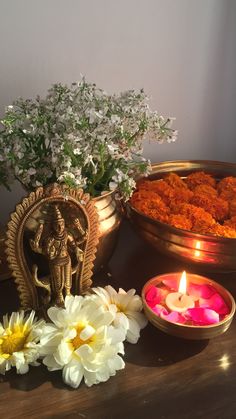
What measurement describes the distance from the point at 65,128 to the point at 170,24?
0.48m

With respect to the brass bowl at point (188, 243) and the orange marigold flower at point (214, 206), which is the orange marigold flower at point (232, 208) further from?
the brass bowl at point (188, 243)

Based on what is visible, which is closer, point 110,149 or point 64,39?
point 110,149

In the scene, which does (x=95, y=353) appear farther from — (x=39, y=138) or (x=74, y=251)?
(x=39, y=138)

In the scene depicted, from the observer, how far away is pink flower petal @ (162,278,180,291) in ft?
2.34

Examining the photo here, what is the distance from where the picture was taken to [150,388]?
58cm

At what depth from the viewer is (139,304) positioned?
69 cm

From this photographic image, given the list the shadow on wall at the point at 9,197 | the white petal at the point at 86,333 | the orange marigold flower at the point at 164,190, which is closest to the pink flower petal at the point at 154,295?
the white petal at the point at 86,333

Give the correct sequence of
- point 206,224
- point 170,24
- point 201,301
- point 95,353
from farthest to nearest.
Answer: point 170,24 < point 206,224 < point 201,301 < point 95,353

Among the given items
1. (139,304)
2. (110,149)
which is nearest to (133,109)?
(110,149)

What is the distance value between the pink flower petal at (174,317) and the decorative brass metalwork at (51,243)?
144mm

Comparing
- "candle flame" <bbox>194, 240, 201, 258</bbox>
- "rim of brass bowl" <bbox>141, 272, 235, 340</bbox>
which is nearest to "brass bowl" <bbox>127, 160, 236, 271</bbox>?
"candle flame" <bbox>194, 240, 201, 258</bbox>

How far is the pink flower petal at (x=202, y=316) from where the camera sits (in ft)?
2.08

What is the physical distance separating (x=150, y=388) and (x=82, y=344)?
0.11 meters

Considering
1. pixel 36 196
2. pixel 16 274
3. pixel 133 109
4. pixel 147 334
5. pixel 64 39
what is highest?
pixel 64 39
